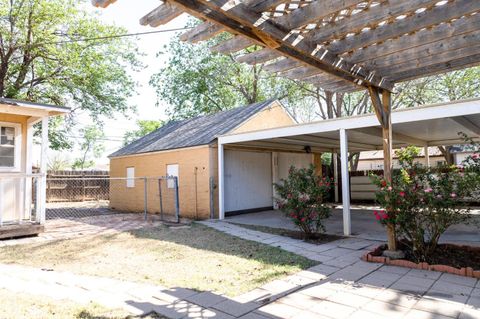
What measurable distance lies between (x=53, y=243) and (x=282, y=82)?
18.7 m

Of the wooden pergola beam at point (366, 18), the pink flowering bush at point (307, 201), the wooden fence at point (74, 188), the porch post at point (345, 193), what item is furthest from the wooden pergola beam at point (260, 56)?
the wooden fence at point (74, 188)

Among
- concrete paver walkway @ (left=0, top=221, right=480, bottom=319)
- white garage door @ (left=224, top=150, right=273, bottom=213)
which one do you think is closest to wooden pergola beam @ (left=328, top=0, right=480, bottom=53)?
concrete paver walkway @ (left=0, top=221, right=480, bottom=319)

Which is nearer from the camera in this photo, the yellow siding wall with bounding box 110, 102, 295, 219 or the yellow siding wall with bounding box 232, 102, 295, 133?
the yellow siding wall with bounding box 110, 102, 295, 219

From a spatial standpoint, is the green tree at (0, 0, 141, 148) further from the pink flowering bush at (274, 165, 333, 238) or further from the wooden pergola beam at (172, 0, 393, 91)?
the wooden pergola beam at (172, 0, 393, 91)

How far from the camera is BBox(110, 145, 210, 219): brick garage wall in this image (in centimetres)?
1044

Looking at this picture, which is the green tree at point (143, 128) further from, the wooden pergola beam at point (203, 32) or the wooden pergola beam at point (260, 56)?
the wooden pergola beam at point (203, 32)

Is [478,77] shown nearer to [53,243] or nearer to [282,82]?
[282,82]

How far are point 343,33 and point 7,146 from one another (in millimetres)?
8116

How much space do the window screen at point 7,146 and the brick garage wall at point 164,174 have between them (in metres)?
4.95

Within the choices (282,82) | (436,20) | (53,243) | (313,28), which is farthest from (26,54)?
(436,20)

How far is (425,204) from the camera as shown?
14.8ft

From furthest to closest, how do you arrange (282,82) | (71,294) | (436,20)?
(282,82)
(71,294)
(436,20)

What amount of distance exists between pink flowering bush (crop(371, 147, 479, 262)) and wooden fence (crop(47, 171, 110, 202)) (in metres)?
14.6

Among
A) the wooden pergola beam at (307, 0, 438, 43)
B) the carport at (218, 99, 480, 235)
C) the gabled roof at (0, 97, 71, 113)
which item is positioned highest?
the gabled roof at (0, 97, 71, 113)
